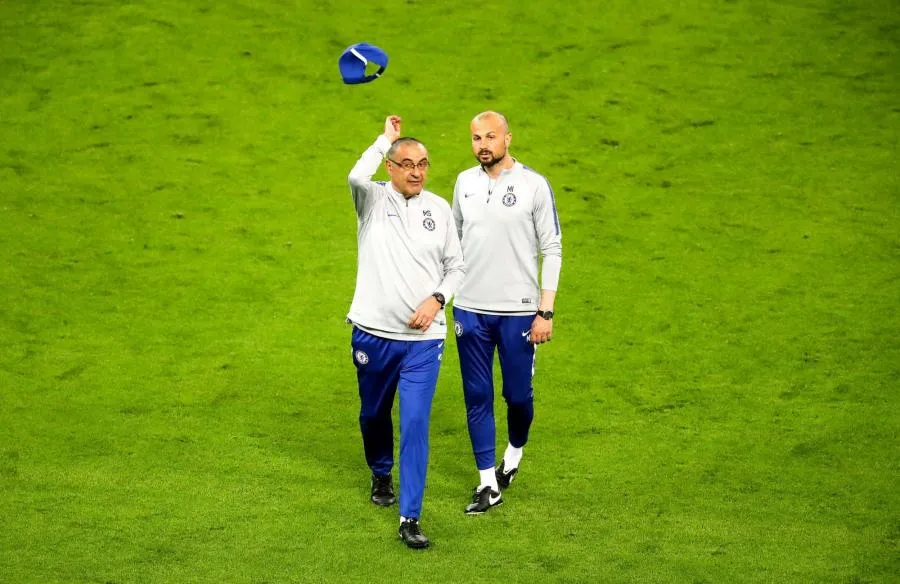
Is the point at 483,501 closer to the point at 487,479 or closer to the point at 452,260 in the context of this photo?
the point at 487,479

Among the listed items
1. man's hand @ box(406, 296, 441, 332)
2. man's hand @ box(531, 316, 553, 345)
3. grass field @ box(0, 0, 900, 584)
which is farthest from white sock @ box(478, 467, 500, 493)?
man's hand @ box(406, 296, 441, 332)

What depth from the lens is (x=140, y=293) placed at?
29.0 ft

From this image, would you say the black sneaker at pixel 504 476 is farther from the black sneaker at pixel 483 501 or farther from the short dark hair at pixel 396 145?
the short dark hair at pixel 396 145

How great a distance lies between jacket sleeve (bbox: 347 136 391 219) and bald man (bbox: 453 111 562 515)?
56 centimetres

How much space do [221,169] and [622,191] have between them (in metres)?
3.34

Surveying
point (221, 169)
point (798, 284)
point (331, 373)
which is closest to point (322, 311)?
point (331, 373)

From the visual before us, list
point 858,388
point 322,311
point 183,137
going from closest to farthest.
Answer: point 858,388
point 322,311
point 183,137

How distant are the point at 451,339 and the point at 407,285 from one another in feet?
9.53

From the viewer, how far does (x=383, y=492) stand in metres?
6.22

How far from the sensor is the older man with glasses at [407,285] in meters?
5.69

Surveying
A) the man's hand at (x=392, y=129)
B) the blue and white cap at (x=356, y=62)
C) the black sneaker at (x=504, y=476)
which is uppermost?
the blue and white cap at (x=356, y=62)

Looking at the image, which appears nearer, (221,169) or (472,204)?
(472,204)

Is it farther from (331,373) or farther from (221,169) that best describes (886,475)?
(221,169)

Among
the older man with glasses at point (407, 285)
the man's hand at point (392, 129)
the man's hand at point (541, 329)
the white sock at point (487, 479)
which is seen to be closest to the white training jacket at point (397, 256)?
the older man with glasses at point (407, 285)
